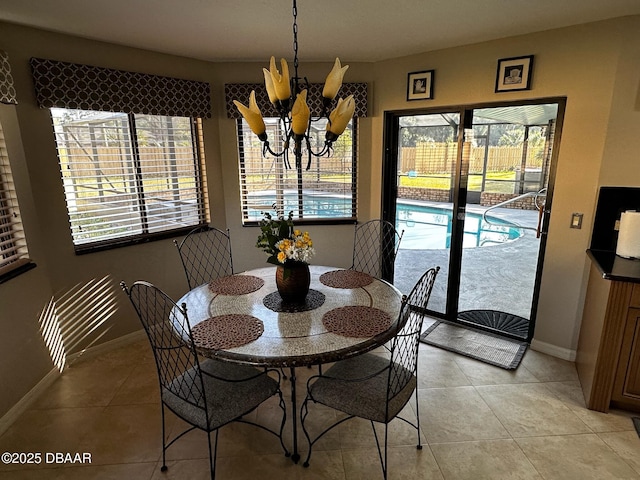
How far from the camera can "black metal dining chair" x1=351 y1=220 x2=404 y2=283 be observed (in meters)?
3.78

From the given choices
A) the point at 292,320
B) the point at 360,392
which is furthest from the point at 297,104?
the point at 360,392

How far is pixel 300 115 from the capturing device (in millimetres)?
1672

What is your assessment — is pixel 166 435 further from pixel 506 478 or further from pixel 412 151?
pixel 412 151

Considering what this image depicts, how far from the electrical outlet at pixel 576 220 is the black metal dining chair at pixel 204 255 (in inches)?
111

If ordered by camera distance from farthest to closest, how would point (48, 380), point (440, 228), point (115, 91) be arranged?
point (440, 228), point (115, 91), point (48, 380)

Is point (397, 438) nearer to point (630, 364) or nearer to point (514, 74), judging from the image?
point (630, 364)

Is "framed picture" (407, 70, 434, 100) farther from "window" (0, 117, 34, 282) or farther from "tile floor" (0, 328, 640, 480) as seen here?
"window" (0, 117, 34, 282)

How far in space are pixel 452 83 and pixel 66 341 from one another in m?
3.76

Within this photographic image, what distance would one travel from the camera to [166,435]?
2.14m

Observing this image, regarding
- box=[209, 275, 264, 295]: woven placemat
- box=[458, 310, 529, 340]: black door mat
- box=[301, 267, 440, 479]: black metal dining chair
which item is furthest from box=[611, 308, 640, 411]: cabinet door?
box=[209, 275, 264, 295]: woven placemat

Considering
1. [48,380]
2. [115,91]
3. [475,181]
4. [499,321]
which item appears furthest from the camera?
[499,321]

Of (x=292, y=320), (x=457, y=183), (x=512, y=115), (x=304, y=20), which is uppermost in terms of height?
(x=304, y=20)

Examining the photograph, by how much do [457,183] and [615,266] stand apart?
4.34 feet

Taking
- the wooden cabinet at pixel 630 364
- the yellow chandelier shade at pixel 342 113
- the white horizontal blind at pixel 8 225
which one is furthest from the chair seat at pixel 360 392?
the white horizontal blind at pixel 8 225
